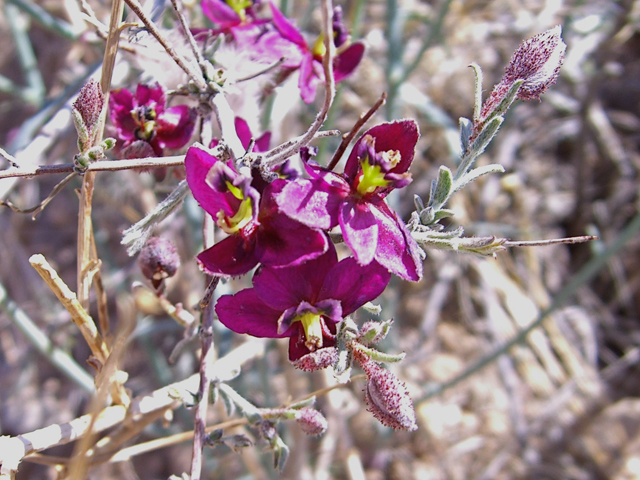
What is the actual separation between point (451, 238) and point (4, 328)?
2828 mm

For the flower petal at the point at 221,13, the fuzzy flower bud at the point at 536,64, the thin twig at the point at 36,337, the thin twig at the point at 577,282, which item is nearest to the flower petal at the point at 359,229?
the fuzzy flower bud at the point at 536,64

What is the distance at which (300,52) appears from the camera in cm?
110

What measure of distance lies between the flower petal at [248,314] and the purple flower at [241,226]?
0.06m

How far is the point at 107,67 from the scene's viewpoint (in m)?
0.87

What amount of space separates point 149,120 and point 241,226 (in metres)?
0.32

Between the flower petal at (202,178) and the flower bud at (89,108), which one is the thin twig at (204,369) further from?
the flower bud at (89,108)

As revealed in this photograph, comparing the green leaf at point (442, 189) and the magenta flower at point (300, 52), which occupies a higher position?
the magenta flower at point (300, 52)

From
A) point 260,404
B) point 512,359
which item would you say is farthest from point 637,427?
point 260,404

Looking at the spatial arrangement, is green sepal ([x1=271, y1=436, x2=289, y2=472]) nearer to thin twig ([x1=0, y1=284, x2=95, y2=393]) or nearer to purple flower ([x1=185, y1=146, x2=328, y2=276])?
purple flower ([x1=185, y1=146, x2=328, y2=276])

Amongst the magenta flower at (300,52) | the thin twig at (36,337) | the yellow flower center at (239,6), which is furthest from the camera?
the thin twig at (36,337)

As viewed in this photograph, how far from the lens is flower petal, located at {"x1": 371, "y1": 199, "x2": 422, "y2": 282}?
74cm

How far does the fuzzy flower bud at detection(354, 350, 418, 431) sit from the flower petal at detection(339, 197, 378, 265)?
0.54ft

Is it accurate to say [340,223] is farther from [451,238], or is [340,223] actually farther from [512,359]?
[512,359]

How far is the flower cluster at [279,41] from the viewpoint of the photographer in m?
1.07
